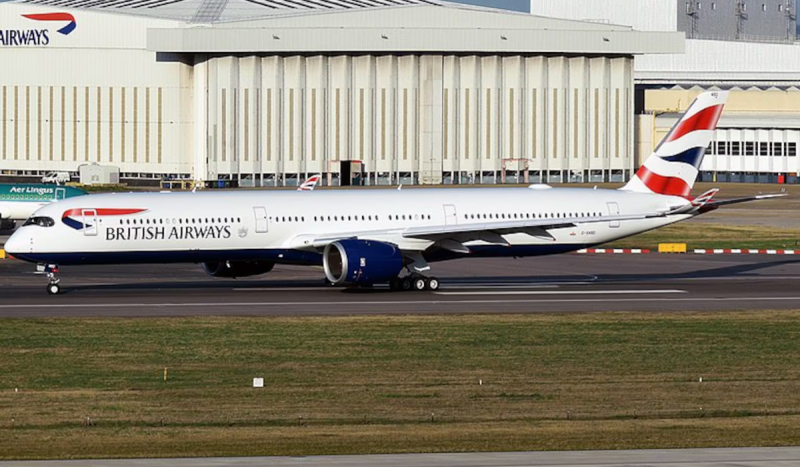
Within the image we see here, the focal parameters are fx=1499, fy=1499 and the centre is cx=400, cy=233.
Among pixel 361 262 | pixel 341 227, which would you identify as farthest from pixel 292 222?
pixel 361 262

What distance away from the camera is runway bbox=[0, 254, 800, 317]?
44.6 m

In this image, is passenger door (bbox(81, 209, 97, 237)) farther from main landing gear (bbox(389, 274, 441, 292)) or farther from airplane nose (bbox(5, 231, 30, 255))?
main landing gear (bbox(389, 274, 441, 292))

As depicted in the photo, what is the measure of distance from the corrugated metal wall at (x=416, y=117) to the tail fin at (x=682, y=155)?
8131 cm

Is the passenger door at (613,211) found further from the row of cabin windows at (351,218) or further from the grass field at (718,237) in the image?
the grass field at (718,237)

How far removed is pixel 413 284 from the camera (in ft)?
164


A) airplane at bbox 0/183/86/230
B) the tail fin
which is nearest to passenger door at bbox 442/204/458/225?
the tail fin

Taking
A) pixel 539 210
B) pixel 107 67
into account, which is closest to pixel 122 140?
pixel 107 67

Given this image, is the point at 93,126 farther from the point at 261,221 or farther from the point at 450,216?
the point at 261,221

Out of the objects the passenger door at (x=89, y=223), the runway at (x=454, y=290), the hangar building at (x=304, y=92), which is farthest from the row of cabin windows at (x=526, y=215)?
the hangar building at (x=304, y=92)

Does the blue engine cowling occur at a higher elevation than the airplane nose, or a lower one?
lower

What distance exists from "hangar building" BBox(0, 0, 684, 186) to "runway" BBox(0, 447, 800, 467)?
110012 millimetres

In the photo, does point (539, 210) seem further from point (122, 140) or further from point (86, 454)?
point (122, 140)

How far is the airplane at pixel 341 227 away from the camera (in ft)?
156

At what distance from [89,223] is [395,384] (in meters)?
19.1
